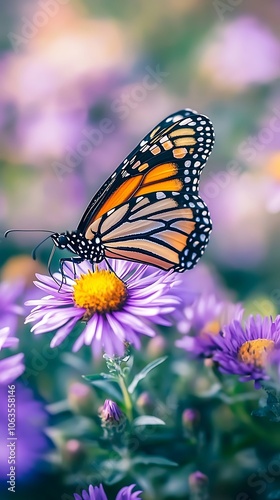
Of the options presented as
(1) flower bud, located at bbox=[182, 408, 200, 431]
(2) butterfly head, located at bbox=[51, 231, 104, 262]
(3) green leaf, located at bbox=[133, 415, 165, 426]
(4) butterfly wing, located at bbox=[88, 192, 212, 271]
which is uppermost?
(4) butterfly wing, located at bbox=[88, 192, 212, 271]

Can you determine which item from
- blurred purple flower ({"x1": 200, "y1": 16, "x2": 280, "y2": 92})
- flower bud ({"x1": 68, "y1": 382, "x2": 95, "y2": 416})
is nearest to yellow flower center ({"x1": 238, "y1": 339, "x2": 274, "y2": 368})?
flower bud ({"x1": 68, "y1": 382, "x2": 95, "y2": 416})

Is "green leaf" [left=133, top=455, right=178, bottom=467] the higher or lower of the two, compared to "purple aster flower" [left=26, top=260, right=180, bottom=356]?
lower

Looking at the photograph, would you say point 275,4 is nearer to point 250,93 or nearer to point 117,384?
point 250,93

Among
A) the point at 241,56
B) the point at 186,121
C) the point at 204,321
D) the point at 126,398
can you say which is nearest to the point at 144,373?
the point at 126,398

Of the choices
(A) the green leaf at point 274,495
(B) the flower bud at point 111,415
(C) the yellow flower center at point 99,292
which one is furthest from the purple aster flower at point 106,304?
(A) the green leaf at point 274,495

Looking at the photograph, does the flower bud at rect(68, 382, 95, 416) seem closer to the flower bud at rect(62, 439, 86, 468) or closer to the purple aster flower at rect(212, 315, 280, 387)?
the flower bud at rect(62, 439, 86, 468)

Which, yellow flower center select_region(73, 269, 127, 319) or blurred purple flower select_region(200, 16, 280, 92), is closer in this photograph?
yellow flower center select_region(73, 269, 127, 319)
